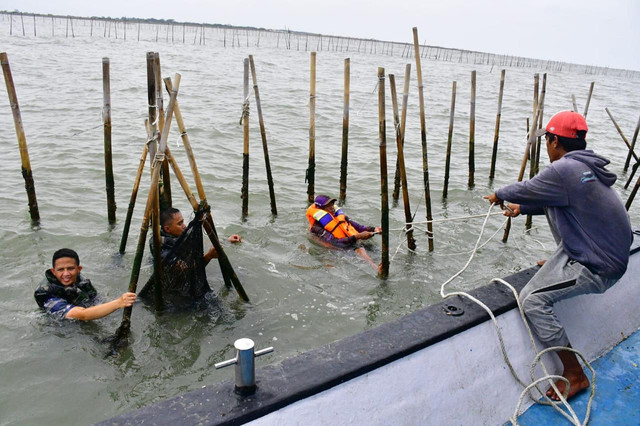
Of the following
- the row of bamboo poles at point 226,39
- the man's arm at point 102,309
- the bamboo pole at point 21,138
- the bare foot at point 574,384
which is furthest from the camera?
the row of bamboo poles at point 226,39

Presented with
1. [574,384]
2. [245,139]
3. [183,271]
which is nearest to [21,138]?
[245,139]

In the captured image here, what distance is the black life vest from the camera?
549cm

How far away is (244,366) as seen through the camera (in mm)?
2500

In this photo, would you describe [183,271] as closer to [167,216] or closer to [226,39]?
[167,216]

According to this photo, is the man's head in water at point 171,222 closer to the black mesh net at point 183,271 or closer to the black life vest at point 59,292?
the black mesh net at point 183,271

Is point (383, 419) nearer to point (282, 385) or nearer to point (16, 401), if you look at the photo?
point (282, 385)

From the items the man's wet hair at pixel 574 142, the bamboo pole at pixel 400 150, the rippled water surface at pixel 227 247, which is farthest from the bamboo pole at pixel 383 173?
the man's wet hair at pixel 574 142

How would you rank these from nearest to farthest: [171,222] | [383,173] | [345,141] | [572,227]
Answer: [572,227]
[171,222]
[383,173]
[345,141]

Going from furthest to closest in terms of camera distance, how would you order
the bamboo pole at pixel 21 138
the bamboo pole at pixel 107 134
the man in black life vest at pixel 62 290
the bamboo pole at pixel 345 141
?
the bamboo pole at pixel 345 141
the bamboo pole at pixel 21 138
the bamboo pole at pixel 107 134
the man in black life vest at pixel 62 290

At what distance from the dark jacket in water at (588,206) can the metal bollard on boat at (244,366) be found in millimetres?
2291

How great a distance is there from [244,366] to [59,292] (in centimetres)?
395

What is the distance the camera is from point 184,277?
6016mm

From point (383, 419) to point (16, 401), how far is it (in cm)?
397

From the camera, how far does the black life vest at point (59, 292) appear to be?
18.0ft
